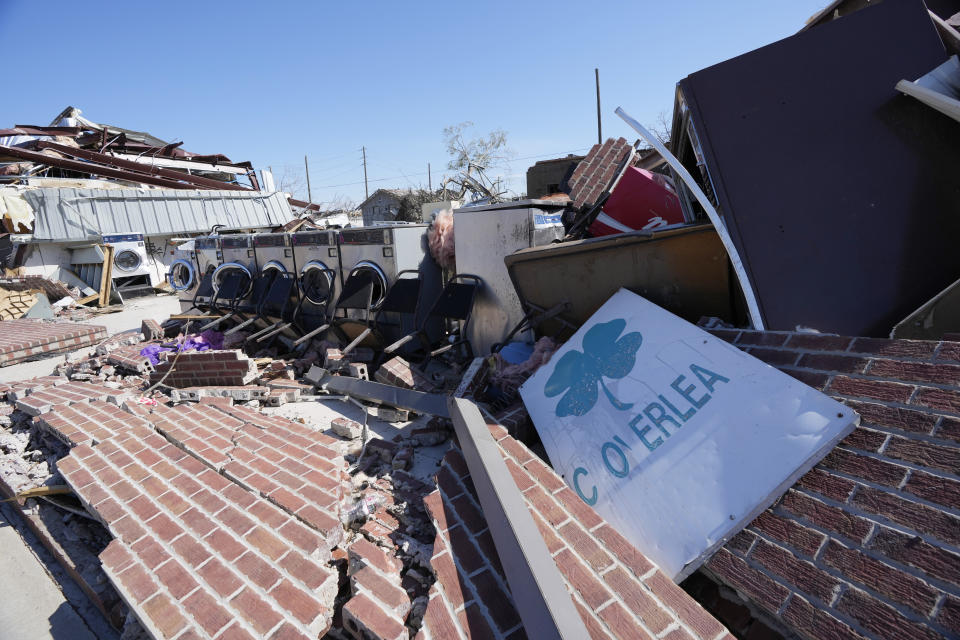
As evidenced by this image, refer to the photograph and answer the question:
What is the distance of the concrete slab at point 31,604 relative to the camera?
2.34 m

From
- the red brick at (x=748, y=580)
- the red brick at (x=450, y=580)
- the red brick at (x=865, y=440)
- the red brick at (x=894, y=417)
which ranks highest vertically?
the red brick at (x=894, y=417)

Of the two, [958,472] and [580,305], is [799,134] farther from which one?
[958,472]

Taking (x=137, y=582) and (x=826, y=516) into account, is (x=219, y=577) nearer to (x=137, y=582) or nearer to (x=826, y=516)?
(x=137, y=582)

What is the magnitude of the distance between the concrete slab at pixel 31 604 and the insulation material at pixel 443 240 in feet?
13.8

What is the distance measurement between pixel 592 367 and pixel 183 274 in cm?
884

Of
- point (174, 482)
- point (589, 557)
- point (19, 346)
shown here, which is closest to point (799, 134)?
point (589, 557)

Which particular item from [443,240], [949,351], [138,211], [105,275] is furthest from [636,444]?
[138,211]

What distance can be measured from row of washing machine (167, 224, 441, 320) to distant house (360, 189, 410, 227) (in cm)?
1802

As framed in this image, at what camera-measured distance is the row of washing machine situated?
19.0 feet

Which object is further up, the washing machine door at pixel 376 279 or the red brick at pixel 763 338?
the red brick at pixel 763 338

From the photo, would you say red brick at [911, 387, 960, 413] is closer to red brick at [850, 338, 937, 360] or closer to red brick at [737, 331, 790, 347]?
→ red brick at [850, 338, 937, 360]

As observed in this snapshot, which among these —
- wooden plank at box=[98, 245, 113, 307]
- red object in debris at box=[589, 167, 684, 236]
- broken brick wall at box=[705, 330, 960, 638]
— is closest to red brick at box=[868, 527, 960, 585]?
broken brick wall at box=[705, 330, 960, 638]

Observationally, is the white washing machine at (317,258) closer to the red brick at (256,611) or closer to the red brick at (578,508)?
the red brick at (256,611)

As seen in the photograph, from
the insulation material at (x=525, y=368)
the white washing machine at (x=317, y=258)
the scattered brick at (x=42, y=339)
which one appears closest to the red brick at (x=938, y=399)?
the insulation material at (x=525, y=368)
